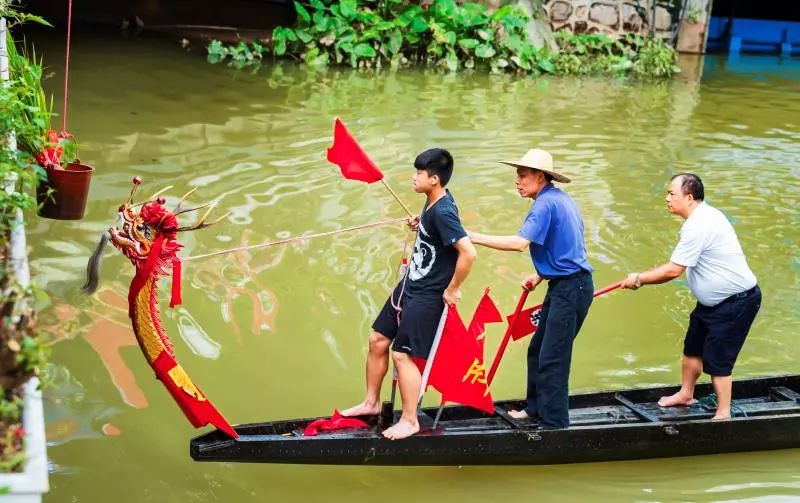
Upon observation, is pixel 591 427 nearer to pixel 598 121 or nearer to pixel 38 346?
pixel 38 346

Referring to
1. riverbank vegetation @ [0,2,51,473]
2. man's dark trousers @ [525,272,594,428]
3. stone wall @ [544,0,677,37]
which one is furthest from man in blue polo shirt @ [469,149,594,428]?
stone wall @ [544,0,677,37]

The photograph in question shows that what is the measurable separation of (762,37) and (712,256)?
875 inches

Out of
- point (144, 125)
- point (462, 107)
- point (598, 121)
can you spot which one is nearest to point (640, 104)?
point (598, 121)

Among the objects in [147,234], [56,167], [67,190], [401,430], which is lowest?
[401,430]

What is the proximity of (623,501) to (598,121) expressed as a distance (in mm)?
10423

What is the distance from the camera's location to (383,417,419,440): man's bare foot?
17.9 feet

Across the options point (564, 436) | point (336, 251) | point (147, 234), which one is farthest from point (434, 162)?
point (336, 251)

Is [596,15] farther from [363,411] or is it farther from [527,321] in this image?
[363,411]

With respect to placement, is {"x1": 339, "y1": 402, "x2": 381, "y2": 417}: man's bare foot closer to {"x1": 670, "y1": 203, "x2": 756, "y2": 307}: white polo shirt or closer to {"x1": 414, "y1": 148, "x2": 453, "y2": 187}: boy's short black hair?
{"x1": 414, "y1": 148, "x2": 453, "y2": 187}: boy's short black hair

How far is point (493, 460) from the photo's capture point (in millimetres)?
5758

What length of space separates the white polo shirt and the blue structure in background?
69.5 ft

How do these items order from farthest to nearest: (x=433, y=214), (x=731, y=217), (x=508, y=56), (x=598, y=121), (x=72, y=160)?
(x=508, y=56)
(x=598, y=121)
(x=731, y=217)
(x=72, y=160)
(x=433, y=214)

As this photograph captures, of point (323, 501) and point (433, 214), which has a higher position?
point (433, 214)

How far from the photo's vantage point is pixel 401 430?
216 inches
